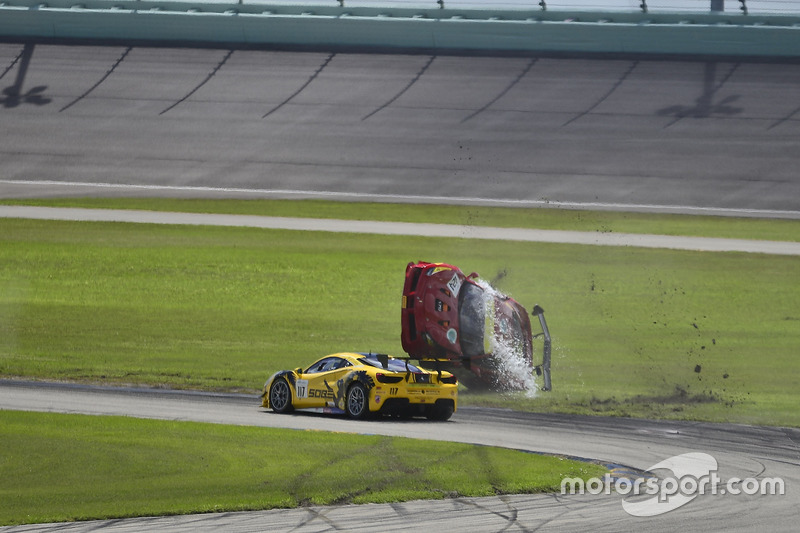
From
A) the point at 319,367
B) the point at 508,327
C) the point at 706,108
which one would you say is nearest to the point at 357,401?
the point at 319,367

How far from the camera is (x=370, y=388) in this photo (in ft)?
50.1

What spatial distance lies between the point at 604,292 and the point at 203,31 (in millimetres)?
Answer: 32039

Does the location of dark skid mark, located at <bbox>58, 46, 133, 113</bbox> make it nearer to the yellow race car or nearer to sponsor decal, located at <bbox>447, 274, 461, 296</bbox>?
sponsor decal, located at <bbox>447, 274, 461, 296</bbox>

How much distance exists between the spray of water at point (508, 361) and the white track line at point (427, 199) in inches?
689

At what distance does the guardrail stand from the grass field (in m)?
16.7

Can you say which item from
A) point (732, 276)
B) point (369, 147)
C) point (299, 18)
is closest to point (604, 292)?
point (732, 276)

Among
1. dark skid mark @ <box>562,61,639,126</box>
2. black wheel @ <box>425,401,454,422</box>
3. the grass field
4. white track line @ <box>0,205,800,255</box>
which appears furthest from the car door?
dark skid mark @ <box>562,61,639,126</box>

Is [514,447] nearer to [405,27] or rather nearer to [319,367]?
[319,367]

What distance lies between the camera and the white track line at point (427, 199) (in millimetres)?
34969

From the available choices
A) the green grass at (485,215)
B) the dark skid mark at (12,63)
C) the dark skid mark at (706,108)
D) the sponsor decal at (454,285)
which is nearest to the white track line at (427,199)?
the green grass at (485,215)

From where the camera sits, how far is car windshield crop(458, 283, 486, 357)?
17859 millimetres

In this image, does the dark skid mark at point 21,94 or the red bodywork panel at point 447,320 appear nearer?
the red bodywork panel at point 447,320

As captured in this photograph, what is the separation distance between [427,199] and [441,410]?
846 inches

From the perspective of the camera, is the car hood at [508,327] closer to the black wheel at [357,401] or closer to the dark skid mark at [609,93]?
the black wheel at [357,401]
